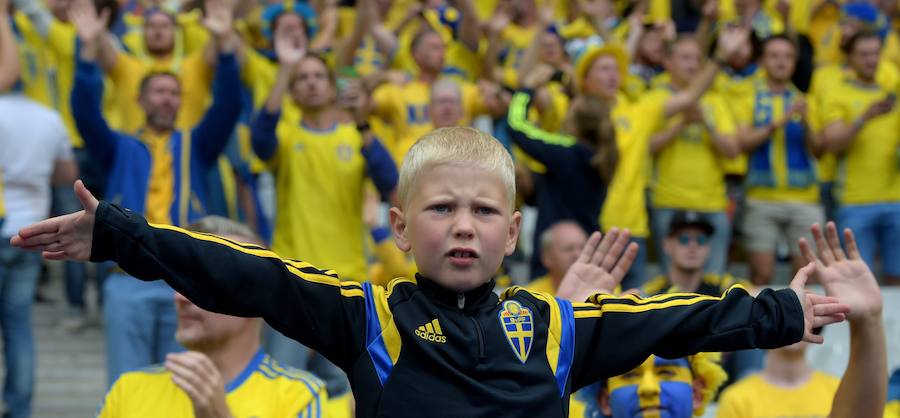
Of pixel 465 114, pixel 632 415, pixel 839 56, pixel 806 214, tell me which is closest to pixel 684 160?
pixel 806 214

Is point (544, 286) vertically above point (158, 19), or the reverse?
point (158, 19)

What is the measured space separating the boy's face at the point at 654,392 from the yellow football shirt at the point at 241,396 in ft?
3.41

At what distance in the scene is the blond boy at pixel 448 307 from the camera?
2846 mm

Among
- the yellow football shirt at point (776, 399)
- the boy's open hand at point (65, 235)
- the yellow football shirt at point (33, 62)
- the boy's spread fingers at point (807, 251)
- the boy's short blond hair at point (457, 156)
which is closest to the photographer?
the boy's open hand at point (65, 235)

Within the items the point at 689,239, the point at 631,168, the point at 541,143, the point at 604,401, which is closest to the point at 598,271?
the point at 604,401

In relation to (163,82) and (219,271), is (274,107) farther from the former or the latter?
(219,271)

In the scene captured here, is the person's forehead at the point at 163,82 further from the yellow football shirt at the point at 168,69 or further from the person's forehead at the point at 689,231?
the person's forehead at the point at 689,231

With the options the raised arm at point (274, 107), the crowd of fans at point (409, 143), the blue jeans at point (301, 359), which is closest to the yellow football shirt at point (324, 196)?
the crowd of fans at point (409, 143)

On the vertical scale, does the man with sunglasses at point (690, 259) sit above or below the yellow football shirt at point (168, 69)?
below

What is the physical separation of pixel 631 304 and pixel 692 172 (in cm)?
607

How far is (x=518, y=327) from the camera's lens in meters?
3.05

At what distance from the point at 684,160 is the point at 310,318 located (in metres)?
6.49

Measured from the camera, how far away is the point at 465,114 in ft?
28.0

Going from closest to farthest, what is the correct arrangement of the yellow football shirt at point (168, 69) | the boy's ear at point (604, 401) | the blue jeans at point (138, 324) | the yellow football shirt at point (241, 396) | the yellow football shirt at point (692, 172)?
the yellow football shirt at point (241, 396)
the boy's ear at point (604, 401)
the blue jeans at point (138, 324)
the yellow football shirt at point (168, 69)
the yellow football shirt at point (692, 172)
